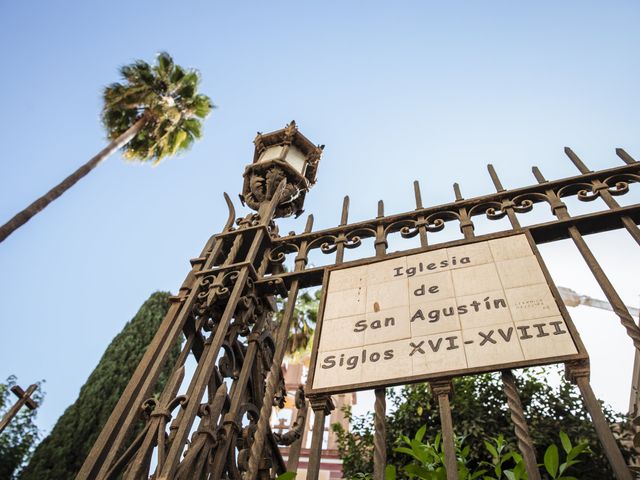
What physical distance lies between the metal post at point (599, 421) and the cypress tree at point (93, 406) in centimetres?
1454

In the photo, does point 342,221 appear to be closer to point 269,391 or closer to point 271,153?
point 271,153

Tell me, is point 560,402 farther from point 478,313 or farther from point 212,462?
point 212,462

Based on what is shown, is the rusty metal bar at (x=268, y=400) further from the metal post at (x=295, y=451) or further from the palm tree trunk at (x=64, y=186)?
the palm tree trunk at (x=64, y=186)

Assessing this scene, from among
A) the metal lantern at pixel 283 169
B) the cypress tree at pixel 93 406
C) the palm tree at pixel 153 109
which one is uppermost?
the palm tree at pixel 153 109

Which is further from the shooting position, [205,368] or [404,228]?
[404,228]

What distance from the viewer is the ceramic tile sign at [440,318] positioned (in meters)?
2.07

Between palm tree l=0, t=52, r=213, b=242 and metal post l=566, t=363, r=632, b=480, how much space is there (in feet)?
46.7

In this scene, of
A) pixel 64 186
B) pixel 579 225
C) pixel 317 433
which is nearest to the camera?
pixel 317 433

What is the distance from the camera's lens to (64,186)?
10570 mm

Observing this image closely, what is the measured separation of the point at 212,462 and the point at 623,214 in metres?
2.58

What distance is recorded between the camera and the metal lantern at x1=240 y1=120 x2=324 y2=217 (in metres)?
3.80

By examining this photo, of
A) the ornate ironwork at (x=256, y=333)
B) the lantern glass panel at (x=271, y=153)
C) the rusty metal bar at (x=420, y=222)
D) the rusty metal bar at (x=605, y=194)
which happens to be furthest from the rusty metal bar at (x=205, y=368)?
the rusty metal bar at (x=605, y=194)

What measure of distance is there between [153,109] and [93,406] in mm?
9658

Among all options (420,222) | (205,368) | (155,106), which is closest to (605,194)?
(420,222)
